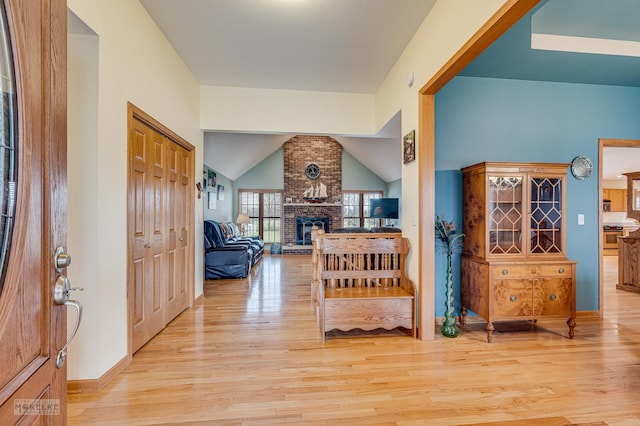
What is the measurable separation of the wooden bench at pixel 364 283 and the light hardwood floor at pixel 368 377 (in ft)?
0.62

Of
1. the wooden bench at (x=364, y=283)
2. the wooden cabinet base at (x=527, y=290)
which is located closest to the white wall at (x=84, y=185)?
the wooden bench at (x=364, y=283)

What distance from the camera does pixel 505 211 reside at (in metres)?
2.72

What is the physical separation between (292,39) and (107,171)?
78.7 inches

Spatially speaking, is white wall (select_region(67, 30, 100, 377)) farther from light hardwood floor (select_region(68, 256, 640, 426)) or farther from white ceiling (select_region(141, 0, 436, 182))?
white ceiling (select_region(141, 0, 436, 182))

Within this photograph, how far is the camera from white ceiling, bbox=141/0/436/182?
2.38m

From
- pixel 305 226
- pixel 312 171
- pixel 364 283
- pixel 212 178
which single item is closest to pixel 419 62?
pixel 364 283

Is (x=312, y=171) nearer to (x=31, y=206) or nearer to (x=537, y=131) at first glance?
(x=537, y=131)

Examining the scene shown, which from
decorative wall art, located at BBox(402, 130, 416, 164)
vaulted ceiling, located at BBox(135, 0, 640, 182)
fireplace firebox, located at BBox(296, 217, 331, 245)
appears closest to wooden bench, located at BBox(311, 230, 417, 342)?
decorative wall art, located at BBox(402, 130, 416, 164)

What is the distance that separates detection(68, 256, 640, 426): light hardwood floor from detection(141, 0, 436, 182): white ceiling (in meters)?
2.63

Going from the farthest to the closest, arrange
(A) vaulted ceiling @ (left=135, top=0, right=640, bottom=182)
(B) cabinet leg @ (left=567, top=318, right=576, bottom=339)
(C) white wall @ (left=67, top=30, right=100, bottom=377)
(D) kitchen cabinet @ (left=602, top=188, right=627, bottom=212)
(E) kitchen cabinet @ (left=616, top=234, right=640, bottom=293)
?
(D) kitchen cabinet @ (left=602, top=188, right=627, bottom=212)
(E) kitchen cabinet @ (left=616, top=234, right=640, bottom=293)
(B) cabinet leg @ (left=567, top=318, right=576, bottom=339)
(A) vaulted ceiling @ (left=135, top=0, right=640, bottom=182)
(C) white wall @ (left=67, top=30, right=100, bottom=377)

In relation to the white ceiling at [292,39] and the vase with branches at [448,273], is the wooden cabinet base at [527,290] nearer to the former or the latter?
the vase with branches at [448,273]

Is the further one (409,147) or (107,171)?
(409,147)

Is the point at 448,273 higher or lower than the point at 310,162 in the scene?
lower

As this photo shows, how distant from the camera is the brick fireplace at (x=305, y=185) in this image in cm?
926
